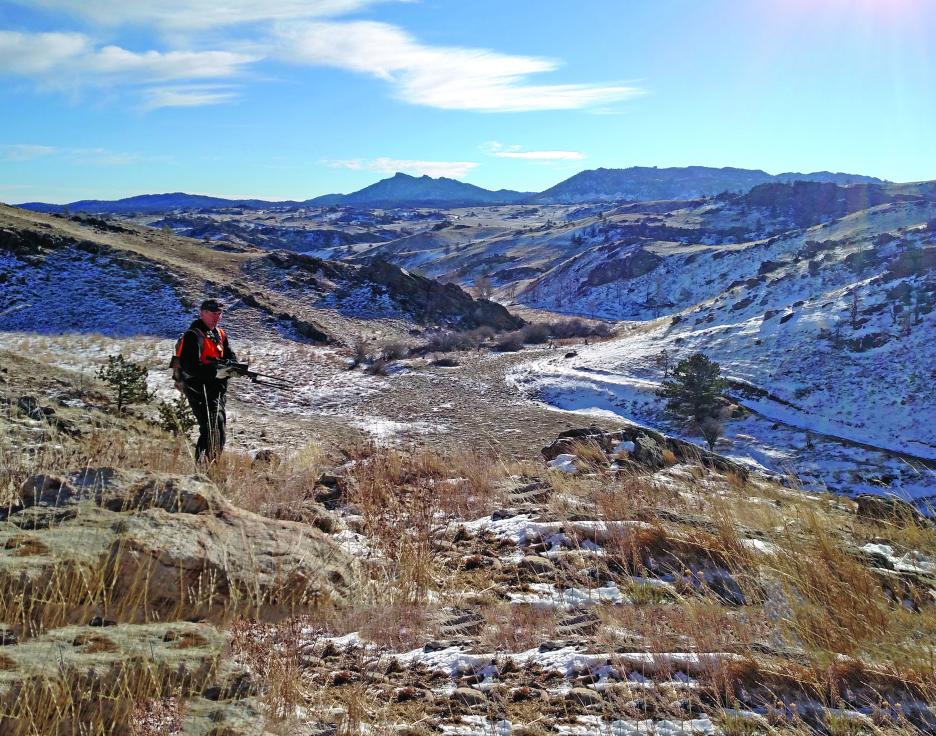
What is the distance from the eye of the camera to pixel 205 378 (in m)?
6.36

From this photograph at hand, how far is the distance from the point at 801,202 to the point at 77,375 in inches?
3728

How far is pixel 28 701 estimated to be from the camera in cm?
180

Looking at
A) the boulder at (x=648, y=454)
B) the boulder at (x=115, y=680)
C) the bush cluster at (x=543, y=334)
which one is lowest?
the bush cluster at (x=543, y=334)

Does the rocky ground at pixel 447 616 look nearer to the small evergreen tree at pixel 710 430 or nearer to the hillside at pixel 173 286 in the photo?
the small evergreen tree at pixel 710 430

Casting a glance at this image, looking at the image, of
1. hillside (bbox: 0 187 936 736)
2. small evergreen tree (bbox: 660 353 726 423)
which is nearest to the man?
hillside (bbox: 0 187 936 736)

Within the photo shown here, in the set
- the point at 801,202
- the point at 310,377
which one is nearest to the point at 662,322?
the point at 310,377

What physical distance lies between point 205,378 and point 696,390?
1505 centimetres

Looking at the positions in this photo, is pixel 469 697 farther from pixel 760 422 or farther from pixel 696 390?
pixel 760 422

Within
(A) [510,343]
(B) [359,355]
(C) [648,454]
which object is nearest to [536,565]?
(C) [648,454]

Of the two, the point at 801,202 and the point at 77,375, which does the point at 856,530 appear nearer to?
the point at 77,375

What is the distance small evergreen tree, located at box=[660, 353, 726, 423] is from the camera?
17.8 metres

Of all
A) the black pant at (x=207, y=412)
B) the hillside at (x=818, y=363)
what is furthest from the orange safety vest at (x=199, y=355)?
the hillside at (x=818, y=363)

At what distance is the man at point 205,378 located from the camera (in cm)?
621

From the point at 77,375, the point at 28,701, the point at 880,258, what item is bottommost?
the point at 77,375
